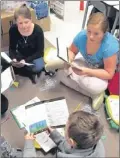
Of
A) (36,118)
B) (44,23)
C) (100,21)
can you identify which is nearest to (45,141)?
(36,118)

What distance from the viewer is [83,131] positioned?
113 cm

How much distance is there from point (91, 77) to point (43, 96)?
0.36 meters

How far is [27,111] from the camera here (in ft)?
5.19

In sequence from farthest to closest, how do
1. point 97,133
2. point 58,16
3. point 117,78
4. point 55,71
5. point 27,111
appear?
point 58,16, point 55,71, point 117,78, point 27,111, point 97,133

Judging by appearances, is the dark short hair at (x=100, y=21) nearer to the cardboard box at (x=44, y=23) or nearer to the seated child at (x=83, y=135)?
the seated child at (x=83, y=135)

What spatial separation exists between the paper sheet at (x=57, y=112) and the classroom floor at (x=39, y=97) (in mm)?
131

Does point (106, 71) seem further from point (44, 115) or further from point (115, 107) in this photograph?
point (44, 115)

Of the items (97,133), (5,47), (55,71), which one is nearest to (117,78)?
(55,71)

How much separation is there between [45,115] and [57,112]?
0.24ft

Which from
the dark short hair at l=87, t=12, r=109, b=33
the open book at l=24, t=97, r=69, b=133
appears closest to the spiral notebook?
the open book at l=24, t=97, r=69, b=133

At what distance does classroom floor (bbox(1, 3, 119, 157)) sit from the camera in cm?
155

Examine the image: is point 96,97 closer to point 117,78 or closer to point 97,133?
point 117,78

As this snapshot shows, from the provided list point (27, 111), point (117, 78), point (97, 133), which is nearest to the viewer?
point (97, 133)

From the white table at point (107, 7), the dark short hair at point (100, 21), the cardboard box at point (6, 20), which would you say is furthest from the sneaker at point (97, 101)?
the cardboard box at point (6, 20)
